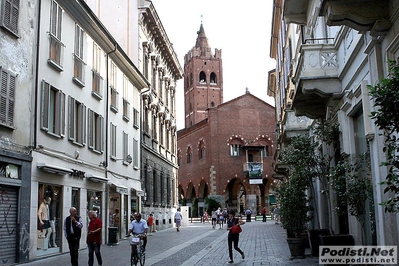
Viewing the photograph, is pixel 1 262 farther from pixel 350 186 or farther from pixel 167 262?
pixel 350 186

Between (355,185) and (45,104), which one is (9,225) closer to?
(45,104)

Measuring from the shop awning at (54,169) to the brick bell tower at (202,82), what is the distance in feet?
266

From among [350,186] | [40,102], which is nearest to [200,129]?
[40,102]

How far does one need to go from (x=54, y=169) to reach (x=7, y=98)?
3.37 meters

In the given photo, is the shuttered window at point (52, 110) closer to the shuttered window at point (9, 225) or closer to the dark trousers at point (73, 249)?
the shuttered window at point (9, 225)

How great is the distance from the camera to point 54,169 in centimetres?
1689

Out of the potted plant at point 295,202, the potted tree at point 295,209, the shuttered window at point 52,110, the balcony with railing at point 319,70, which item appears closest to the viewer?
the balcony with railing at point 319,70

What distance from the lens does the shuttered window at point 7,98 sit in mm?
14195

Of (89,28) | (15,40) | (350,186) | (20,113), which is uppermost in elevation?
(89,28)

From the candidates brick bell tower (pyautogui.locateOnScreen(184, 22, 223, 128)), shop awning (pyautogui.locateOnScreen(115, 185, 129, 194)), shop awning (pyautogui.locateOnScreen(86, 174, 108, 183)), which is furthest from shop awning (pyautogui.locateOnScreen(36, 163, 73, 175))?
brick bell tower (pyautogui.locateOnScreen(184, 22, 223, 128))

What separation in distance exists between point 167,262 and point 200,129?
6018 centimetres

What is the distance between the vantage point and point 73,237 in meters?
13.4

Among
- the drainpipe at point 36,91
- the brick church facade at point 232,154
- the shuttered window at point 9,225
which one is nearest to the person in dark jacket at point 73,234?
the shuttered window at point 9,225

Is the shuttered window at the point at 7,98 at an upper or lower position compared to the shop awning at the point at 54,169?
upper
